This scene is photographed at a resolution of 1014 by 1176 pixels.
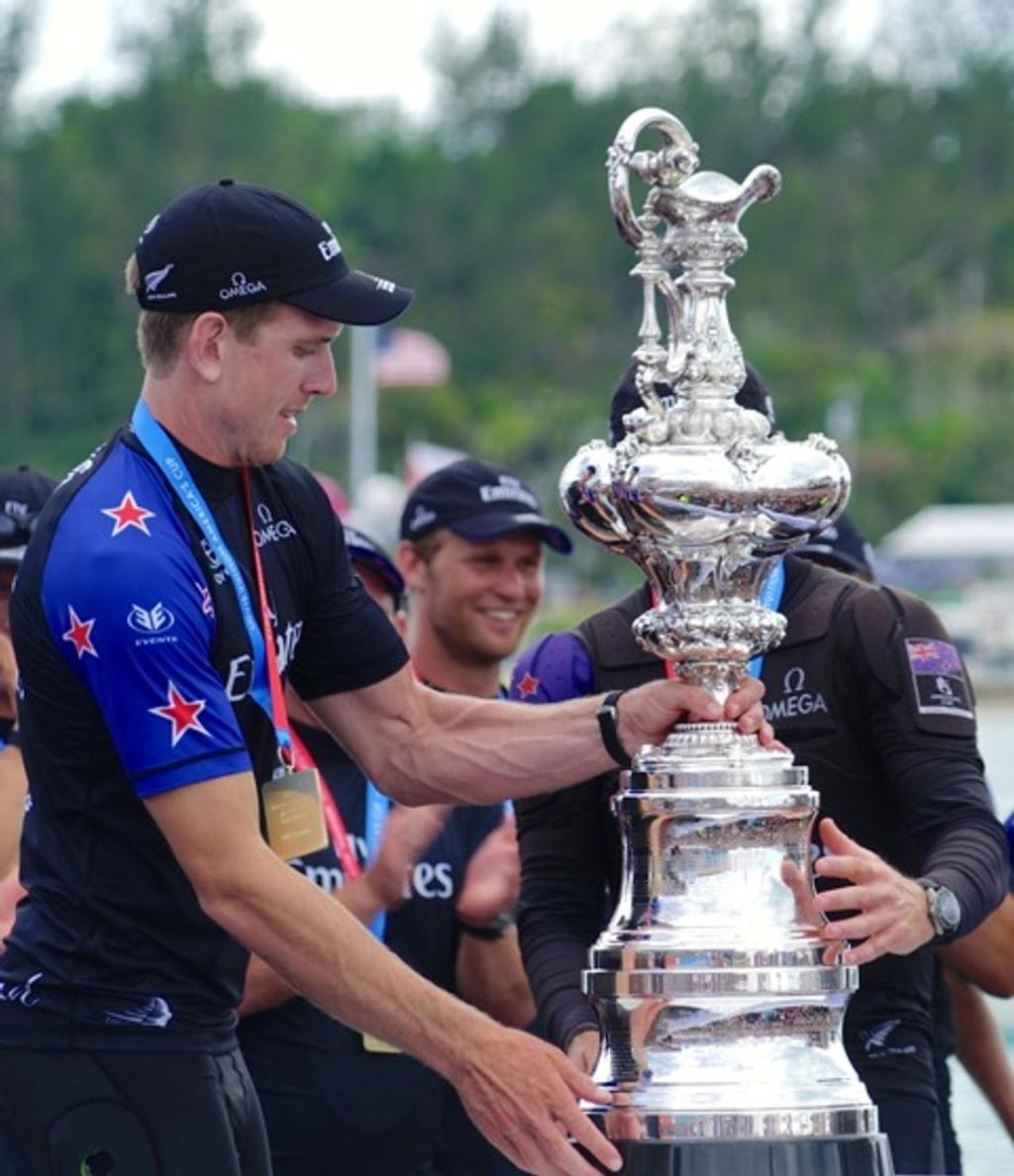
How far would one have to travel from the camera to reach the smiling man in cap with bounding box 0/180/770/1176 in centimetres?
354

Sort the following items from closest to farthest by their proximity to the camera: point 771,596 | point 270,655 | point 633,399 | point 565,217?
point 270,655 < point 633,399 < point 771,596 < point 565,217

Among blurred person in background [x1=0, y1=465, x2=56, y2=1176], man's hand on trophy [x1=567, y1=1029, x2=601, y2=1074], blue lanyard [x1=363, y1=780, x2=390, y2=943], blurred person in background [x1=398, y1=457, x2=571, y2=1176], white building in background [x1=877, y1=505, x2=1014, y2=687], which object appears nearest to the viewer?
man's hand on trophy [x1=567, y1=1029, x2=601, y2=1074]

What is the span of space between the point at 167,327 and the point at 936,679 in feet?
3.88

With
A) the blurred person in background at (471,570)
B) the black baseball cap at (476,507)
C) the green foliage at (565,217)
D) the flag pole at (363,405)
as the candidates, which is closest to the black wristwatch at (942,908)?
the blurred person in background at (471,570)

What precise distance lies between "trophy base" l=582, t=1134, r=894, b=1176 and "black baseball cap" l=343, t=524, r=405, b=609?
249 centimetres

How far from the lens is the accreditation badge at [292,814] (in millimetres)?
3836

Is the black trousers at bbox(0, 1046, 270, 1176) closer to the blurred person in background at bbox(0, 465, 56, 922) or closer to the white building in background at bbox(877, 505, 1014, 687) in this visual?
the blurred person in background at bbox(0, 465, 56, 922)

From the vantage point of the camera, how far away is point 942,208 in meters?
93.7

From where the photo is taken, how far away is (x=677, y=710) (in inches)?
143

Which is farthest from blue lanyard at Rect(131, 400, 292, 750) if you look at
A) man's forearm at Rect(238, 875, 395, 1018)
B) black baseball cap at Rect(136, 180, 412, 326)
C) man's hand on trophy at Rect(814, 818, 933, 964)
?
man's forearm at Rect(238, 875, 395, 1018)

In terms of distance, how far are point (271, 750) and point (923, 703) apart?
3.05ft

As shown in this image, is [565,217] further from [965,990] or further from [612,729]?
[612,729]

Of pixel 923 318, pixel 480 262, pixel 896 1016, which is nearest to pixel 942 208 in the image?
pixel 923 318

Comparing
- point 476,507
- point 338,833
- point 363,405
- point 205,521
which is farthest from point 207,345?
point 363,405
